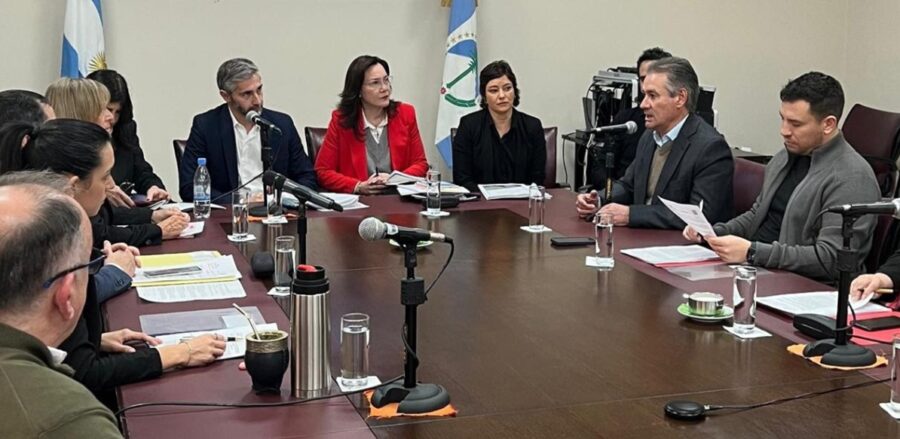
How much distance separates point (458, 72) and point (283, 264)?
3491 millimetres

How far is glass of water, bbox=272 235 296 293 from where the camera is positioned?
2.72 meters

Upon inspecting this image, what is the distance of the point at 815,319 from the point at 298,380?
1.22 metres

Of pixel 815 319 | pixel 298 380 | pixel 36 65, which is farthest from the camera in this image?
pixel 36 65

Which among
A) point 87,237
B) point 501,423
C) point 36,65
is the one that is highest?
point 36,65

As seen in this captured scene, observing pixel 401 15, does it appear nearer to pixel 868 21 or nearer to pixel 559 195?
pixel 559 195

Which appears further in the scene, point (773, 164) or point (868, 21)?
point (868, 21)

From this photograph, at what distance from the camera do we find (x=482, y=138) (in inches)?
197

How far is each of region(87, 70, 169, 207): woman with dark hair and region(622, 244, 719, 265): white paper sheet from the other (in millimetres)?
2281

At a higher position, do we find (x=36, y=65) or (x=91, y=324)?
(x=36, y=65)

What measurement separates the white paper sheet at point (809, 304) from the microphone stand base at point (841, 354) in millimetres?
300

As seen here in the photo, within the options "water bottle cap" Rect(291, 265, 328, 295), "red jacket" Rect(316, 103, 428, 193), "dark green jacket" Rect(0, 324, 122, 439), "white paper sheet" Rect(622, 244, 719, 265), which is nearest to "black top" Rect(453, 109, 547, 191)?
"red jacket" Rect(316, 103, 428, 193)

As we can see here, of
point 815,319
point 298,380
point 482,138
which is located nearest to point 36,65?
point 482,138

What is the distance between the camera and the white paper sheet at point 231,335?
219cm

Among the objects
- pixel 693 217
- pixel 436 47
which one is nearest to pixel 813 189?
pixel 693 217
